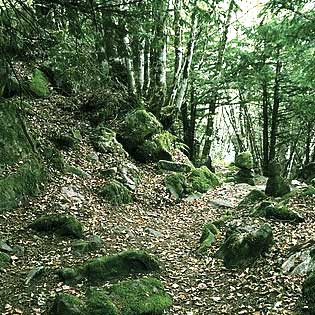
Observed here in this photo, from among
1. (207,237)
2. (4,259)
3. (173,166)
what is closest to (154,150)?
(173,166)

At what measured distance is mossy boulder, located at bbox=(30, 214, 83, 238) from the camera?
6.78 metres

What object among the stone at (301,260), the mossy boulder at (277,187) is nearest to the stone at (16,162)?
the stone at (301,260)

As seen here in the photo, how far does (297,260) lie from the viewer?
5512 millimetres

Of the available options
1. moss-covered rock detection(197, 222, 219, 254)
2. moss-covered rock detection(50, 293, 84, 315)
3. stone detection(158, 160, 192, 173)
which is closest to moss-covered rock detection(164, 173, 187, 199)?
stone detection(158, 160, 192, 173)

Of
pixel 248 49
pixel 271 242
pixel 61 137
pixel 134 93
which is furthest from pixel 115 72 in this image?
pixel 271 242

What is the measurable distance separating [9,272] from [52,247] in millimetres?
997

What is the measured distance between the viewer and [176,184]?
11.3m

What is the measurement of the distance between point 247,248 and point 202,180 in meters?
6.70

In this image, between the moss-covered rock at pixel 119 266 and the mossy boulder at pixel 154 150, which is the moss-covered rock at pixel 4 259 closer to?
the moss-covered rock at pixel 119 266

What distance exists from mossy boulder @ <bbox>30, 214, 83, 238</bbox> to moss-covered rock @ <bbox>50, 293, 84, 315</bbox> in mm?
2399

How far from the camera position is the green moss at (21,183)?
23.4 ft

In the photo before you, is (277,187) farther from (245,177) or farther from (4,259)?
(4,259)

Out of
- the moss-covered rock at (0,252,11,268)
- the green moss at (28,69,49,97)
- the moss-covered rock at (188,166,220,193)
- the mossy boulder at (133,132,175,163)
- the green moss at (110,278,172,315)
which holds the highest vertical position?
the green moss at (28,69,49,97)

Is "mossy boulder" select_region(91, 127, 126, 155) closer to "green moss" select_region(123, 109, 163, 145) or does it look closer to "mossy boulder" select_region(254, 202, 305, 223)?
"green moss" select_region(123, 109, 163, 145)
